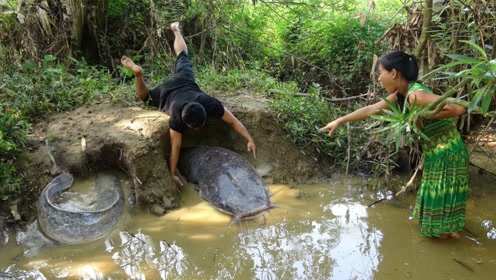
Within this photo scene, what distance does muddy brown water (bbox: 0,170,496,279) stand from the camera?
2818 millimetres

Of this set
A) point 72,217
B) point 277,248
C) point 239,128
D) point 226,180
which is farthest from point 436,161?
point 72,217

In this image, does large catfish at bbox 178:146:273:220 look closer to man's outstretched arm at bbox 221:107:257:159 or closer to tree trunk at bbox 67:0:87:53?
man's outstretched arm at bbox 221:107:257:159

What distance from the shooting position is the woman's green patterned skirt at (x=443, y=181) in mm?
2900

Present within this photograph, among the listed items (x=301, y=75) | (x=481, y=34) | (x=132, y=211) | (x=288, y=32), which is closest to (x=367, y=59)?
(x=301, y=75)

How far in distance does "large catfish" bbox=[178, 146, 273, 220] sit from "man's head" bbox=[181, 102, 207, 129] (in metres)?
0.49

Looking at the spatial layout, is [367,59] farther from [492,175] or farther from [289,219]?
[289,219]

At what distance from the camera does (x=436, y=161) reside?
295cm

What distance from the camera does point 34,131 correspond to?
4016 millimetres

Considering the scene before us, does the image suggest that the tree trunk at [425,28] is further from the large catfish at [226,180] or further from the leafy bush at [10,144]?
the leafy bush at [10,144]

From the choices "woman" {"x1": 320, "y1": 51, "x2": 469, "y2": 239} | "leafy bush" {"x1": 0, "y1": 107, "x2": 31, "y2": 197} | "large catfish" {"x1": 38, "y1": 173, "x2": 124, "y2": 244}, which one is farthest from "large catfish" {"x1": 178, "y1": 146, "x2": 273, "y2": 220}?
"leafy bush" {"x1": 0, "y1": 107, "x2": 31, "y2": 197}

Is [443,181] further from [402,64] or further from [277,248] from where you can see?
[277,248]

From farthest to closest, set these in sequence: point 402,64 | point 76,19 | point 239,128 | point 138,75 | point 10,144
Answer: point 76,19
point 138,75
point 239,128
point 10,144
point 402,64

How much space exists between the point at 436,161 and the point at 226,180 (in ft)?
5.71

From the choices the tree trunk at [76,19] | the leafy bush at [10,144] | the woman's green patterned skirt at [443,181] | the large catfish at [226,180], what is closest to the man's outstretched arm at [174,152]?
the large catfish at [226,180]
